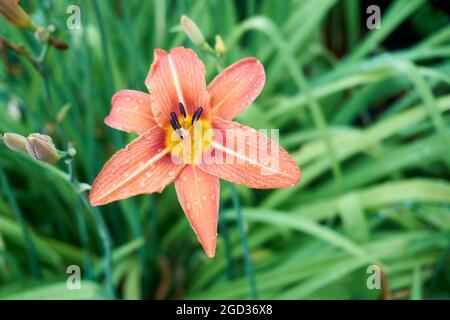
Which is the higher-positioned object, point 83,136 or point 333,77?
point 333,77

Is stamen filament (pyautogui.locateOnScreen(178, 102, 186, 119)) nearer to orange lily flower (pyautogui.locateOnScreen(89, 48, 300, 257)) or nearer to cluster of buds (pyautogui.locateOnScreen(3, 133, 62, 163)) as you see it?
orange lily flower (pyautogui.locateOnScreen(89, 48, 300, 257))

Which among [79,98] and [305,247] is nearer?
[305,247]

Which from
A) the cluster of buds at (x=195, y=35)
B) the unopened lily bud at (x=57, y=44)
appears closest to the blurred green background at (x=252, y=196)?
the unopened lily bud at (x=57, y=44)

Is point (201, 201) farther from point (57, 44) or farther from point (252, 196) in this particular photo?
point (252, 196)

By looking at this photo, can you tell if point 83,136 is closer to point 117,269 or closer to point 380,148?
point 117,269

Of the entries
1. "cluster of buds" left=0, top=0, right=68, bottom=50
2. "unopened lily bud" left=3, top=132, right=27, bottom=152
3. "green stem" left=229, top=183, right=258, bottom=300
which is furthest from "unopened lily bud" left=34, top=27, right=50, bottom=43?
"green stem" left=229, top=183, right=258, bottom=300
